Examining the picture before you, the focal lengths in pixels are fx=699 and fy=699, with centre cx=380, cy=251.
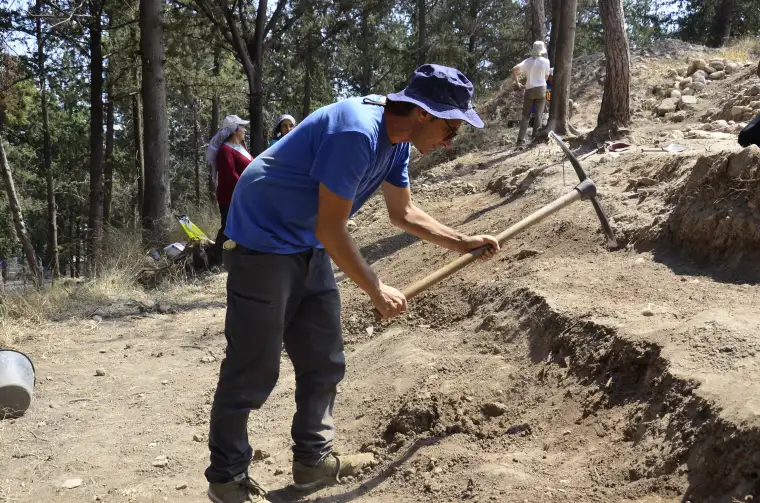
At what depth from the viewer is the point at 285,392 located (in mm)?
4629

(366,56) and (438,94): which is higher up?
(366,56)

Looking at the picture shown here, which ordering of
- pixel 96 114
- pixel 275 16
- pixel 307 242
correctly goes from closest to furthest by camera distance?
1. pixel 307 242
2. pixel 96 114
3. pixel 275 16

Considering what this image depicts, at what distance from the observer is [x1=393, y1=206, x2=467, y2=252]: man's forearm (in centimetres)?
321

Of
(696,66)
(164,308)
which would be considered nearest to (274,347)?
(164,308)

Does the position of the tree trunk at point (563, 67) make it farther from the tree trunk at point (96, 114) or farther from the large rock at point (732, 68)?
the tree trunk at point (96, 114)

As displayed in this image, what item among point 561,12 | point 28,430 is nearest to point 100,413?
point 28,430

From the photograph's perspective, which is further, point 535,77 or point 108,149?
point 108,149

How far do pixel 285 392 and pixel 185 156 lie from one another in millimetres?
33032

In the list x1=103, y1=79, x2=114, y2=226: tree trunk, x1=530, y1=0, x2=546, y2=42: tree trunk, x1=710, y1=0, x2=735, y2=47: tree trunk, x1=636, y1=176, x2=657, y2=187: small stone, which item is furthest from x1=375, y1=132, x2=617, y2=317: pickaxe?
x1=710, y1=0, x2=735, y2=47: tree trunk

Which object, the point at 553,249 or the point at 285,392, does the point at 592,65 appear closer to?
the point at 553,249

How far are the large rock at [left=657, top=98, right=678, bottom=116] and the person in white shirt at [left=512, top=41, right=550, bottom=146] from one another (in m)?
1.84

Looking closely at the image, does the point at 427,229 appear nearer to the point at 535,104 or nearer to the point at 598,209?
the point at 598,209

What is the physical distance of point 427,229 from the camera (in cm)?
322

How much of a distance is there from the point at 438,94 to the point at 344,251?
679mm
